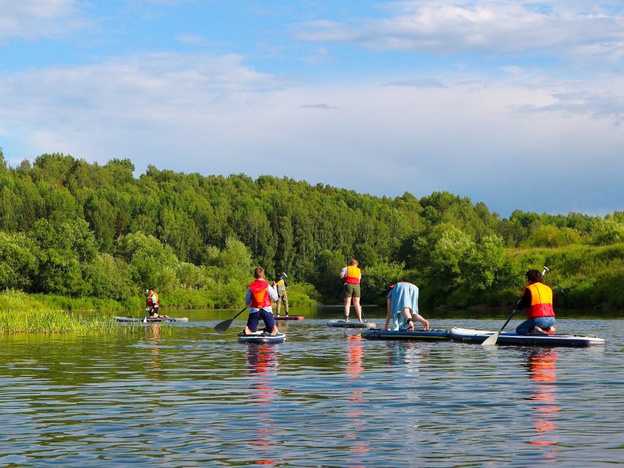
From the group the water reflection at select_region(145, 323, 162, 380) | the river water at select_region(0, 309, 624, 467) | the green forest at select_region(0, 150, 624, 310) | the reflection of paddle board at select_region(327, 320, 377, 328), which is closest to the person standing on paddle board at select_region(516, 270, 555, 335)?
the river water at select_region(0, 309, 624, 467)

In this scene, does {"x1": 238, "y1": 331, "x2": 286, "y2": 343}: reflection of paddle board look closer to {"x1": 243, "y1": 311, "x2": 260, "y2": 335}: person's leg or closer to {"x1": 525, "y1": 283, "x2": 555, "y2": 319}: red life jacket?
{"x1": 243, "y1": 311, "x2": 260, "y2": 335}: person's leg

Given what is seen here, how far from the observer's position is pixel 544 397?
39.5 feet

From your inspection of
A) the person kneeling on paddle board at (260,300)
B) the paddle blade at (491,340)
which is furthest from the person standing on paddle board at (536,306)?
the person kneeling on paddle board at (260,300)

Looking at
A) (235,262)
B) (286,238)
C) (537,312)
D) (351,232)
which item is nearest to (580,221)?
(351,232)

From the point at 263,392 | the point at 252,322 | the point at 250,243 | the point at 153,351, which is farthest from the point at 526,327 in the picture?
the point at 250,243

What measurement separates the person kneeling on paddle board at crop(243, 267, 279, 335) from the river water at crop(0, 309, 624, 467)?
6.77 feet

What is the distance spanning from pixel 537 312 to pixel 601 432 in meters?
11.5

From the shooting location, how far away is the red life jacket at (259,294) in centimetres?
2209

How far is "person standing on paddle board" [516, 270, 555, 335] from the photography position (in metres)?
20.2

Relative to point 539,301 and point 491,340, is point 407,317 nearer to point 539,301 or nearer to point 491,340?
point 491,340

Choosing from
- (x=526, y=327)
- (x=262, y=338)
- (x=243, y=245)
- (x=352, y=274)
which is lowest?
(x=262, y=338)

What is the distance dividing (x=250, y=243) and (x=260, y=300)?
338 ft

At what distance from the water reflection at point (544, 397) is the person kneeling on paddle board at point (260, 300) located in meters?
6.60

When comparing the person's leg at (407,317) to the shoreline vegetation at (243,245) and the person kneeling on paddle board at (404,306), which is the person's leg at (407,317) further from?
the shoreline vegetation at (243,245)
